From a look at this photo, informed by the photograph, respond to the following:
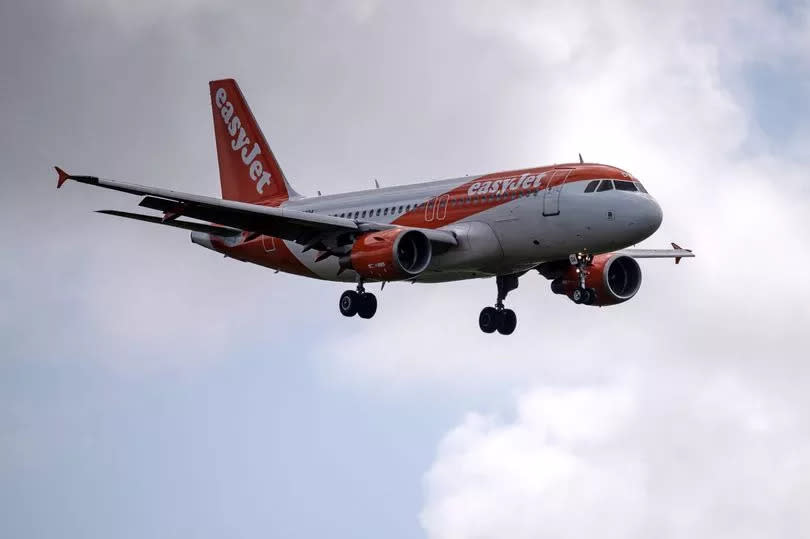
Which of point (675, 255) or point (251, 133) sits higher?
point (251, 133)

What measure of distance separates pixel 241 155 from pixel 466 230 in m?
17.6

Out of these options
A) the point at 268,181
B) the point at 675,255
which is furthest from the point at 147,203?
the point at 675,255

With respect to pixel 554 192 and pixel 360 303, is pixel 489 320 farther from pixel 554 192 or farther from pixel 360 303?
pixel 554 192

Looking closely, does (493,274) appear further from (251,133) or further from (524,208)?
(251,133)

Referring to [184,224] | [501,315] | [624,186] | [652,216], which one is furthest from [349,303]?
[652,216]

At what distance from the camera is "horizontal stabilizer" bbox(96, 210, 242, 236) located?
6431cm

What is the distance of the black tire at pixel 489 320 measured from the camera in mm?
68625

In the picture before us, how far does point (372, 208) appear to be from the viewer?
6794 centimetres

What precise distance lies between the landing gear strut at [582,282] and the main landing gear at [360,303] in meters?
7.65

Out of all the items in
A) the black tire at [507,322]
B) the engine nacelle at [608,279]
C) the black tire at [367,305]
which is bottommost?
the black tire at [367,305]

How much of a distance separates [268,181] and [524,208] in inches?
710

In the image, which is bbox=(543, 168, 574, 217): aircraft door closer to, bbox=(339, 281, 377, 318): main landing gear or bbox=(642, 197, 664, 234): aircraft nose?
bbox=(642, 197, 664, 234): aircraft nose

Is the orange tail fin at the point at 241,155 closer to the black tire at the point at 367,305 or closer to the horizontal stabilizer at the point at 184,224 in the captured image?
the horizontal stabilizer at the point at 184,224

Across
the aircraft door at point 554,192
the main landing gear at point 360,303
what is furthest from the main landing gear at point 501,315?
the aircraft door at point 554,192
